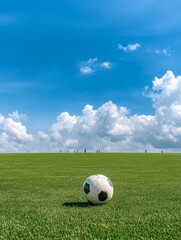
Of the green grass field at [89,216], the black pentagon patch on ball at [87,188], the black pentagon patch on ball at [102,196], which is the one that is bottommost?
the green grass field at [89,216]

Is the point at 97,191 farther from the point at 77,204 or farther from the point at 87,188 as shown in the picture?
the point at 77,204

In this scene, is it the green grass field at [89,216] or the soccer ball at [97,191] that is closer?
the green grass field at [89,216]

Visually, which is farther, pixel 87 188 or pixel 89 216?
pixel 87 188

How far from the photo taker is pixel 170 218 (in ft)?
23.3

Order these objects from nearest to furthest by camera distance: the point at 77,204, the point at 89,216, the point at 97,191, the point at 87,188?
the point at 89,216
the point at 97,191
the point at 87,188
the point at 77,204

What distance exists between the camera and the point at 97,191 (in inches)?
335

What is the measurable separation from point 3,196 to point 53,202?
2.10m

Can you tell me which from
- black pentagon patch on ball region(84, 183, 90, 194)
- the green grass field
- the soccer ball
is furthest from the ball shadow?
black pentagon patch on ball region(84, 183, 90, 194)

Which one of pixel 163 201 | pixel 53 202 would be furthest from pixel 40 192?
pixel 163 201

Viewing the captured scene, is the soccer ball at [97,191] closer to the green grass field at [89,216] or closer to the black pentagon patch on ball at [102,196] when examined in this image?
the black pentagon patch on ball at [102,196]

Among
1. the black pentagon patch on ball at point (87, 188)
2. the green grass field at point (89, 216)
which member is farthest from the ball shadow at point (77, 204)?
the black pentagon patch on ball at point (87, 188)

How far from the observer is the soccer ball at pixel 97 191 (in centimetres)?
855

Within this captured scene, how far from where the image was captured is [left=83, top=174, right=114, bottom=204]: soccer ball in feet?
28.1

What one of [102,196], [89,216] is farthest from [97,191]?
[89,216]
